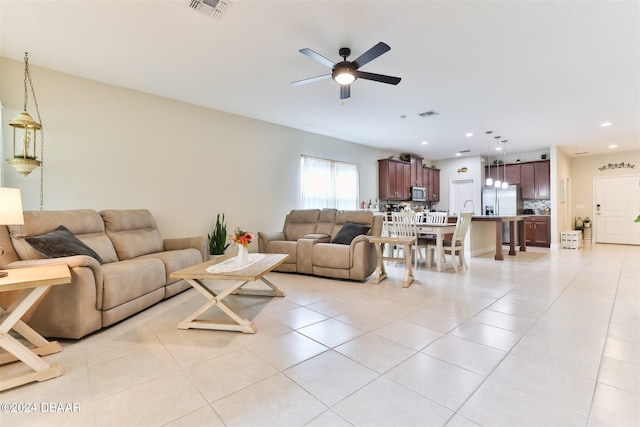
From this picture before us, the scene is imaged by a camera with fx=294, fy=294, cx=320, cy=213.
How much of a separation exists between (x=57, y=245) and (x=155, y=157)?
2036mm

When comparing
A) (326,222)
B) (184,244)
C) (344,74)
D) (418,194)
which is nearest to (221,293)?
(184,244)

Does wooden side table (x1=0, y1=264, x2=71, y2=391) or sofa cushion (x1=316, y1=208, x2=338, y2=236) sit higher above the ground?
sofa cushion (x1=316, y1=208, x2=338, y2=236)

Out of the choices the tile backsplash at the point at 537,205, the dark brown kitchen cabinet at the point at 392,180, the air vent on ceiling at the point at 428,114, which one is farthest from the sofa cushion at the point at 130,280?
the tile backsplash at the point at 537,205

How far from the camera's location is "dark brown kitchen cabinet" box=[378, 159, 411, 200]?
25.2 ft

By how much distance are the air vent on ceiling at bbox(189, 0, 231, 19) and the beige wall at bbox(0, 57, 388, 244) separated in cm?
227

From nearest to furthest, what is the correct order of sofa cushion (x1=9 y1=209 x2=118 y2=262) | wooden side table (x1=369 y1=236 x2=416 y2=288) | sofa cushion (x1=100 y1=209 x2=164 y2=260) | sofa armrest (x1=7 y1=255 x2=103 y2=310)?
sofa armrest (x1=7 y1=255 x2=103 y2=310), sofa cushion (x1=9 y1=209 x2=118 y2=262), sofa cushion (x1=100 y1=209 x2=164 y2=260), wooden side table (x1=369 y1=236 x2=416 y2=288)

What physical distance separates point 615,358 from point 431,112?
3.97 metres

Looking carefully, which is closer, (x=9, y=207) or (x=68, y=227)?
(x=9, y=207)

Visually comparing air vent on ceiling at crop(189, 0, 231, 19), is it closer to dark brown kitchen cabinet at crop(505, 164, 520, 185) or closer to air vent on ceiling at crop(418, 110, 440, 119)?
air vent on ceiling at crop(418, 110, 440, 119)

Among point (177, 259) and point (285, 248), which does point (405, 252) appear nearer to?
point (285, 248)

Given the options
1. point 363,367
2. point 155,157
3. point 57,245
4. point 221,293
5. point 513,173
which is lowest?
point 363,367

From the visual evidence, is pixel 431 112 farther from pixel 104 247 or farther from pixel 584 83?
pixel 104 247

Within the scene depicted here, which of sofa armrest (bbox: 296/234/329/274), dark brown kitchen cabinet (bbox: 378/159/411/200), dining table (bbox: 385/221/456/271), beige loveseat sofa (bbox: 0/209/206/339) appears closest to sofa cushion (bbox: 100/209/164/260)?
beige loveseat sofa (bbox: 0/209/206/339)

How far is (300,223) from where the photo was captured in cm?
525
